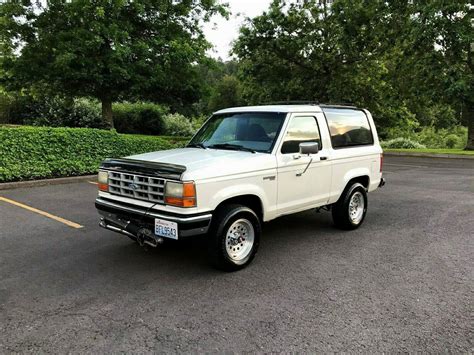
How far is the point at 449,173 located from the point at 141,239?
12.4m

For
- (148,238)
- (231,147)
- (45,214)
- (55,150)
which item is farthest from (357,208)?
(55,150)

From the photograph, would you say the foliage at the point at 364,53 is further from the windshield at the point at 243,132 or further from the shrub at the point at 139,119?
the windshield at the point at 243,132

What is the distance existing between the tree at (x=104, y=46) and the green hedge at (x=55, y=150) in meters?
2.90

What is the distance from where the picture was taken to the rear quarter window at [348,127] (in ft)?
19.7

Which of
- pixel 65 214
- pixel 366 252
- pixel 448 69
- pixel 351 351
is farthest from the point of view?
pixel 448 69

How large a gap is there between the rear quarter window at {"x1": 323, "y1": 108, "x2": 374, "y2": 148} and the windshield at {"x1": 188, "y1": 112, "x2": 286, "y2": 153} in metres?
1.09

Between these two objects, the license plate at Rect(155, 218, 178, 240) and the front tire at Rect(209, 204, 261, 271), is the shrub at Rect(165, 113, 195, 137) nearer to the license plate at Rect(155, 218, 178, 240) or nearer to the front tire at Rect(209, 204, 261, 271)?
the front tire at Rect(209, 204, 261, 271)

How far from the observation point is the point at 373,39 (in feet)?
66.7

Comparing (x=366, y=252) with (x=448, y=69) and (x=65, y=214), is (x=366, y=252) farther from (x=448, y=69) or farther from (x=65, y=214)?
(x=448, y=69)

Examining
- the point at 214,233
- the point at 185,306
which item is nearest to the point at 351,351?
the point at 185,306

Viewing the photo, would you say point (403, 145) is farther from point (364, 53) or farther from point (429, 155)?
point (364, 53)

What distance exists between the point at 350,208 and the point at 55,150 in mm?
8250

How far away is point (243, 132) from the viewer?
18.1 feet

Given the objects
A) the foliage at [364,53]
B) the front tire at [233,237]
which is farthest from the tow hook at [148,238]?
the foliage at [364,53]
